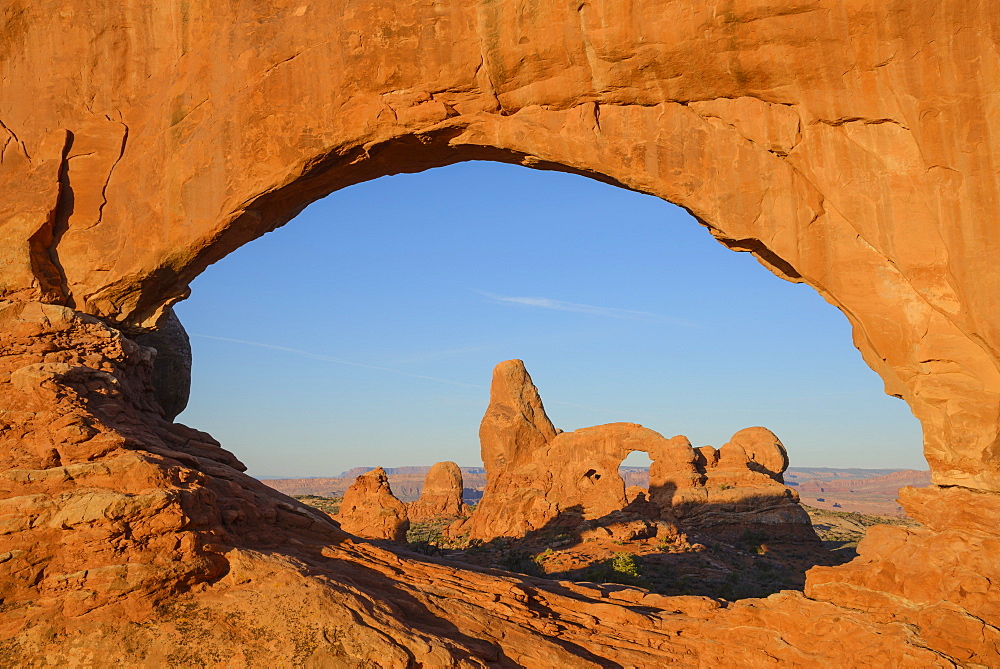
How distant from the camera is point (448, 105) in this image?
36.9ft

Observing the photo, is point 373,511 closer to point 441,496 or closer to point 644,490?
point 644,490

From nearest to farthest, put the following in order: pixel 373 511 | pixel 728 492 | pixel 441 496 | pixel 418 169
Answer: pixel 418 169 < pixel 373 511 < pixel 728 492 < pixel 441 496

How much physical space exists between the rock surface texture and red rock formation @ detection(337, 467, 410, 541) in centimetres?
1138

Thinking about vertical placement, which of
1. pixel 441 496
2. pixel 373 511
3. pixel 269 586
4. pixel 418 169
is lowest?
pixel 441 496

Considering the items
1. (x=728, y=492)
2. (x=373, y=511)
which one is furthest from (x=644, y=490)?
(x=373, y=511)

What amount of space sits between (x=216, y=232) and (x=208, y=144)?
4.65 ft

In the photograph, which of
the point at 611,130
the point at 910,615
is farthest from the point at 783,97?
the point at 910,615

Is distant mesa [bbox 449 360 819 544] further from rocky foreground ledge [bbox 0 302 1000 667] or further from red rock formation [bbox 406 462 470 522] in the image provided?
rocky foreground ledge [bbox 0 302 1000 667]

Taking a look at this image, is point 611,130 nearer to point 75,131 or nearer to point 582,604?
point 582,604

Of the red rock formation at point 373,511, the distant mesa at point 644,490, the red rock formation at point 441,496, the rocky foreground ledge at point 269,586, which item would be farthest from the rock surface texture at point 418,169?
the red rock formation at point 441,496

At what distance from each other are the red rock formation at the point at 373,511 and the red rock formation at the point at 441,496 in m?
28.3

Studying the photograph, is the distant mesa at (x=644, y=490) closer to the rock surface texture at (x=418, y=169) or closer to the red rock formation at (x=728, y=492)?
the red rock formation at (x=728, y=492)

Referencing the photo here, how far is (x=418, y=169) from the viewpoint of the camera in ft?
41.8

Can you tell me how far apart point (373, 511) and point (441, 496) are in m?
33.1
